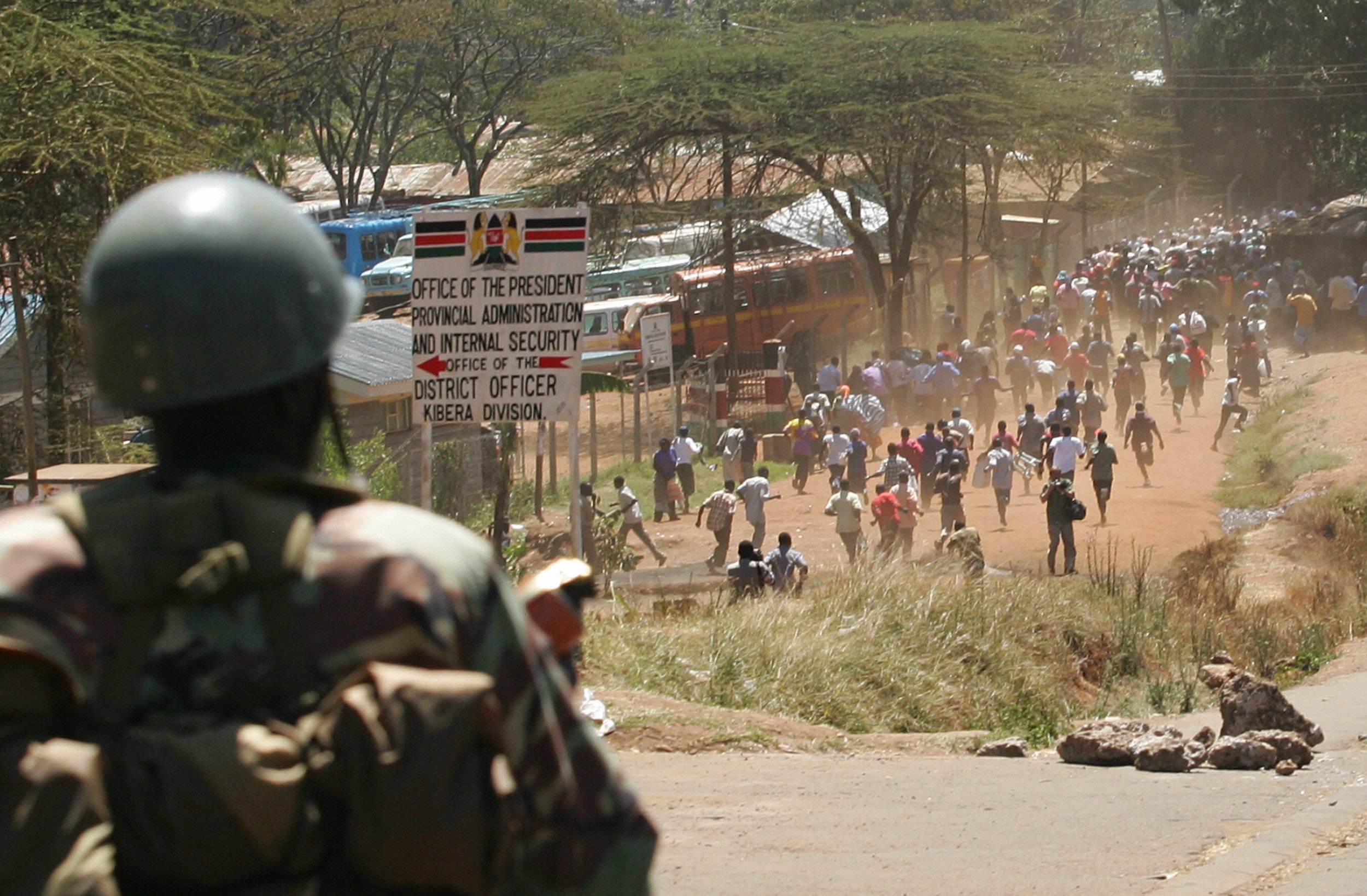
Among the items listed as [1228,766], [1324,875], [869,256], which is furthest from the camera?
[869,256]

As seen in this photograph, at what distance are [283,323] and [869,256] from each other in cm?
3078

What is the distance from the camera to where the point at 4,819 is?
4.29 ft

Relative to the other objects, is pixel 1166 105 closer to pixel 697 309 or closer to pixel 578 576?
pixel 697 309

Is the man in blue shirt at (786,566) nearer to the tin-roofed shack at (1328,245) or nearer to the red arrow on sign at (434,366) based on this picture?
the red arrow on sign at (434,366)

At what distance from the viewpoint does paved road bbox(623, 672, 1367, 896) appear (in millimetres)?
5344

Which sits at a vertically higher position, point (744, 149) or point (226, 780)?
point (744, 149)

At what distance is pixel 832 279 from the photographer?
31922 mm

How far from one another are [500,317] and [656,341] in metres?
12.5

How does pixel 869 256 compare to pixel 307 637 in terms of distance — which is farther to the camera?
pixel 869 256

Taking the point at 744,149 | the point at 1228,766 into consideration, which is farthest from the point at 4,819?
the point at 744,149

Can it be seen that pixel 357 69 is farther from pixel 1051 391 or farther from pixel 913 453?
pixel 913 453

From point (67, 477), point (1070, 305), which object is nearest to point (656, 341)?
point (67, 477)

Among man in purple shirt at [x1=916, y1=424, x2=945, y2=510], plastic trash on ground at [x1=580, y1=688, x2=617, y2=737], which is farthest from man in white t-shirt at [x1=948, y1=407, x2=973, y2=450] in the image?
plastic trash on ground at [x1=580, y1=688, x2=617, y2=737]

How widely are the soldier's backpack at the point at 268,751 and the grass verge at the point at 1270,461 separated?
20.2 meters
